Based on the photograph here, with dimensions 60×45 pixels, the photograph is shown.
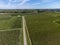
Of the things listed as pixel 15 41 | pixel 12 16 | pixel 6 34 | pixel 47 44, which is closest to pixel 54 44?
pixel 47 44

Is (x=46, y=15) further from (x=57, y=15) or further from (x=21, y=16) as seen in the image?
(x=21, y=16)

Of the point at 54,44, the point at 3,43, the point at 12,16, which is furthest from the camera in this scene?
the point at 12,16

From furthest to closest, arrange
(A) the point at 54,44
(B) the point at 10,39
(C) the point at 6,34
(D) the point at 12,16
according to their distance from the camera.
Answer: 1. (D) the point at 12,16
2. (C) the point at 6,34
3. (B) the point at 10,39
4. (A) the point at 54,44

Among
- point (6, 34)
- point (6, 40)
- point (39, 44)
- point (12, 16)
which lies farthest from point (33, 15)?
point (39, 44)

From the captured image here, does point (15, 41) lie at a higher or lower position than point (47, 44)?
lower

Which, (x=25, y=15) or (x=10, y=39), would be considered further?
(x=25, y=15)

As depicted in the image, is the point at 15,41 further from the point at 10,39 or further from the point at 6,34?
the point at 6,34

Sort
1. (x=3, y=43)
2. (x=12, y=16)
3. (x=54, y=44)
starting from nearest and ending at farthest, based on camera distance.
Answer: (x=54, y=44) → (x=3, y=43) → (x=12, y=16)

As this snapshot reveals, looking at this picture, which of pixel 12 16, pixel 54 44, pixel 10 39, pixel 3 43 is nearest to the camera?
pixel 54 44

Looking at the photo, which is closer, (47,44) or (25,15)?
(47,44)
